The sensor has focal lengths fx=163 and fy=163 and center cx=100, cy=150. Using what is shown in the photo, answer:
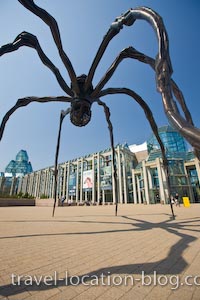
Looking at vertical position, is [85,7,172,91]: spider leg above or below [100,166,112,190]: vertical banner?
below

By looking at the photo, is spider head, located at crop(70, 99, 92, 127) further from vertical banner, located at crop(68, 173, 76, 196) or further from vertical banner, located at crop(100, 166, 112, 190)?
vertical banner, located at crop(68, 173, 76, 196)

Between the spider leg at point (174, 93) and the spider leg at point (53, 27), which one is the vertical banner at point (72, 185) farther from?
the spider leg at point (53, 27)

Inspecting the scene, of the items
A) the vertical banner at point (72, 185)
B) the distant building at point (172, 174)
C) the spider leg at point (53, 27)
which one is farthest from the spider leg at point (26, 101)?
the vertical banner at point (72, 185)

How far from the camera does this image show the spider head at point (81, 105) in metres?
3.91

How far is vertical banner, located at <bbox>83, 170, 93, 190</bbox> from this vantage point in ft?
172

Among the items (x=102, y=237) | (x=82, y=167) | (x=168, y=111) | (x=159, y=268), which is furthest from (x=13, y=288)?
(x=82, y=167)

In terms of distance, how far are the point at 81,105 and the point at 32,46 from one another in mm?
1651

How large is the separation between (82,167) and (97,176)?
286 inches

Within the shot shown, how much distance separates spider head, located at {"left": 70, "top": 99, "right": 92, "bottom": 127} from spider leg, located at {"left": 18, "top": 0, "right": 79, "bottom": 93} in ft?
1.03

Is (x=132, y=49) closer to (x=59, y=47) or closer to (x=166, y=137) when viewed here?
(x=59, y=47)

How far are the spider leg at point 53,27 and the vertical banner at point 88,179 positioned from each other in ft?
164

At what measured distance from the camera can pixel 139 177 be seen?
46781mm

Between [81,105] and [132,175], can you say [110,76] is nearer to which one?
[81,105]

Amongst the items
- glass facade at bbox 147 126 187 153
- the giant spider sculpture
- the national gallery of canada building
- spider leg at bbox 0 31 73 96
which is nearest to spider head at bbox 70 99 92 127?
the giant spider sculpture
